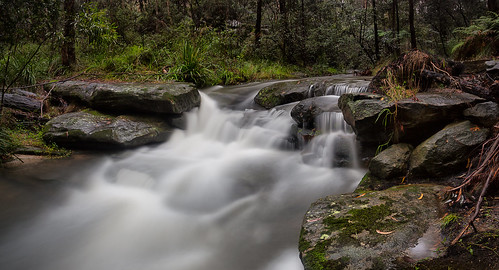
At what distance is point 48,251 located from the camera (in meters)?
3.11

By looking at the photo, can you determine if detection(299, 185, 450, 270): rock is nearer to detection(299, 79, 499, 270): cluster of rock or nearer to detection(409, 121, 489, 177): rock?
detection(299, 79, 499, 270): cluster of rock

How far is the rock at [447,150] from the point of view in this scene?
124 inches

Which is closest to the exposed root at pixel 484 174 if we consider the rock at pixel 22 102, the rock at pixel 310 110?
the rock at pixel 310 110

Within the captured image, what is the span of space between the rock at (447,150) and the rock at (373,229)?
0.35 m

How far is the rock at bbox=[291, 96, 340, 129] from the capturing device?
529 cm

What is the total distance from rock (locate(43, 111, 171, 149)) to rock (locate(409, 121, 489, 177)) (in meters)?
4.56

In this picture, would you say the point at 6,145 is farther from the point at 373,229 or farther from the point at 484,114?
the point at 484,114

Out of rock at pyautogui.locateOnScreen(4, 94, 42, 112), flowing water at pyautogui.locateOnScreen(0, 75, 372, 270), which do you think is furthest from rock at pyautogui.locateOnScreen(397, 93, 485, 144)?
rock at pyautogui.locateOnScreen(4, 94, 42, 112)

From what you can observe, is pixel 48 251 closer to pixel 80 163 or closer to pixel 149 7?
pixel 80 163

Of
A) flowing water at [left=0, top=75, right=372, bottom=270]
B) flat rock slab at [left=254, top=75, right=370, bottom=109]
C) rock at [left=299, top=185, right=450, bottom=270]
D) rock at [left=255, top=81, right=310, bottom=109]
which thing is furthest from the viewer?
rock at [left=255, top=81, right=310, bottom=109]

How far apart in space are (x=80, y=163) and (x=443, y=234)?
17.0 feet

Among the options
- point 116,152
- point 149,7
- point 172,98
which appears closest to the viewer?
point 116,152

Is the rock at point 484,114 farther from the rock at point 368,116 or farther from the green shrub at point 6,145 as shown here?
the green shrub at point 6,145

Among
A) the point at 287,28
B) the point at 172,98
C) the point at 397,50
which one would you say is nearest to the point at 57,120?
the point at 172,98
